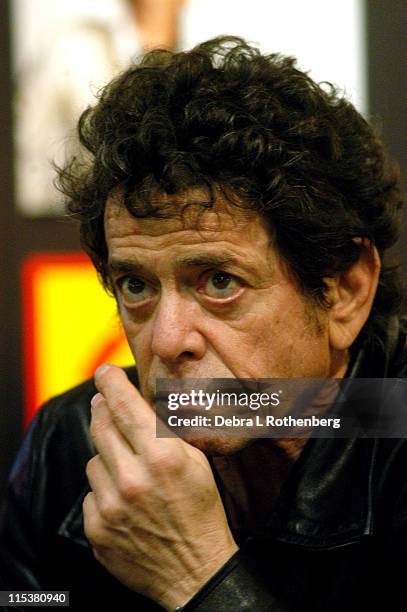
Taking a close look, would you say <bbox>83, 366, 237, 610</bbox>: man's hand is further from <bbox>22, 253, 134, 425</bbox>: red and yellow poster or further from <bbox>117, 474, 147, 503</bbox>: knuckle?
<bbox>22, 253, 134, 425</bbox>: red and yellow poster

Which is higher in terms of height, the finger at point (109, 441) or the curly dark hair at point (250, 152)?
the curly dark hair at point (250, 152)

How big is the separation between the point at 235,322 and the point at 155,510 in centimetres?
28

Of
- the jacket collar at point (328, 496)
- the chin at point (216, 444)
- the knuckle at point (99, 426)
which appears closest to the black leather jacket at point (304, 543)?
the jacket collar at point (328, 496)

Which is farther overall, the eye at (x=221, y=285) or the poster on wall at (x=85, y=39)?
the poster on wall at (x=85, y=39)

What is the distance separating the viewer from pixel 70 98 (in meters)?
2.23

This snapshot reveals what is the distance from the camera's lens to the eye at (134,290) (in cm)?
122

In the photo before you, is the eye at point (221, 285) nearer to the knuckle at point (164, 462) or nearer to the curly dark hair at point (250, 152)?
the curly dark hair at point (250, 152)

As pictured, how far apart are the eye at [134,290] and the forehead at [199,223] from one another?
0.23 ft

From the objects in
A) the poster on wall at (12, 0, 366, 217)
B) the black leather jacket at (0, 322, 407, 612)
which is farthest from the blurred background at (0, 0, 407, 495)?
the black leather jacket at (0, 322, 407, 612)

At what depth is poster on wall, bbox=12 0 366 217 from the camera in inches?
85.7

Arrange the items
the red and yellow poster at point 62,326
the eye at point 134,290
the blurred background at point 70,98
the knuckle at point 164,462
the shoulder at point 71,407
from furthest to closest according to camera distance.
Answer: the red and yellow poster at point 62,326
the blurred background at point 70,98
the shoulder at point 71,407
the eye at point 134,290
the knuckle at point 164,462

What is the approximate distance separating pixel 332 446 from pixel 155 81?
60cm

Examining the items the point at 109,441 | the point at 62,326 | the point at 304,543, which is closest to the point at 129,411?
the point at 109,441

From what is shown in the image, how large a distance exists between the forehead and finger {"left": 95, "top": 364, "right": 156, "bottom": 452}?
200mm
